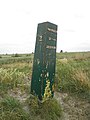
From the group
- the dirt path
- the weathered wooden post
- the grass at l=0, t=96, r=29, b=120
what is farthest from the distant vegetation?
the weathered wooden post

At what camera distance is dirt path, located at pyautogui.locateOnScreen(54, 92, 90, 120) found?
17.5 feet

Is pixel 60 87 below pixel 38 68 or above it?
below

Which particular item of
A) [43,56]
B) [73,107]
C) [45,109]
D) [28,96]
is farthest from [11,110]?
[73,107]

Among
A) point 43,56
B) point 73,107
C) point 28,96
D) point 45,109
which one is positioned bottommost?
point 73,107

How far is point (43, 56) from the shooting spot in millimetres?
5117

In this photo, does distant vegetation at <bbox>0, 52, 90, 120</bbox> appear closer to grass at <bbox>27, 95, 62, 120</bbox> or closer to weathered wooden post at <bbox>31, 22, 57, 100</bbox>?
grass at <bbox>27, 95, 62, 120</bbox>

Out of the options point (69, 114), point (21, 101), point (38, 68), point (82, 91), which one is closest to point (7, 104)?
point (21, 101)

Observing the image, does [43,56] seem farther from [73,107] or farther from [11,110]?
[73,107]

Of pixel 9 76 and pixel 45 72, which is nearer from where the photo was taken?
pixel 45 72

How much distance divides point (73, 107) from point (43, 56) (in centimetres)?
157

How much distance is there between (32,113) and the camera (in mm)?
4930

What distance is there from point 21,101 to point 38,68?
2.82 ft

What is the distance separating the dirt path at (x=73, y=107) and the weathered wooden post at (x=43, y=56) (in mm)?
708

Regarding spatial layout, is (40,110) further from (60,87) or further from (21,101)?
(60,87)
